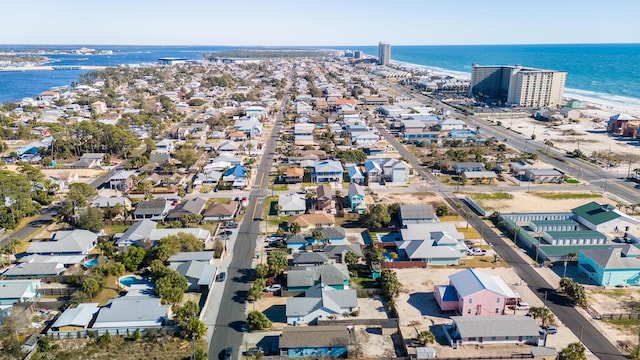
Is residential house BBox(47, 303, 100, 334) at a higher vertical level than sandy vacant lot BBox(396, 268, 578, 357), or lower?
higher

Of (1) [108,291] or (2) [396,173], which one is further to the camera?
(2) [396,173]

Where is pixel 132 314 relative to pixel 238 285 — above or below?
above

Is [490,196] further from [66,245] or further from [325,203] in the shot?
[66,245]

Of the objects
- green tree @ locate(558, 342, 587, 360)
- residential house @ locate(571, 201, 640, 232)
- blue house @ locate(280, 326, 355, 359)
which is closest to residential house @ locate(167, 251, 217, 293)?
blue house @ locate(280, 326, 355, 359)

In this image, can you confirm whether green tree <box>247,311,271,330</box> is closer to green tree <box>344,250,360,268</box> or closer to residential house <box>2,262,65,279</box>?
green tree <box>344,250,360,268</box>

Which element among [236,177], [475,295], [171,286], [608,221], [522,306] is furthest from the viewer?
[236,177]

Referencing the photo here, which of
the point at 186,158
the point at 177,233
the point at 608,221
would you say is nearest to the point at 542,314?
the point at 608,221

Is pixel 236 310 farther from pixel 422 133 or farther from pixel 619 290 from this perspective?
pixel 422 133

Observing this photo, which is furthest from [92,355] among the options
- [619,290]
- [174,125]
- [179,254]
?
[174,125]
